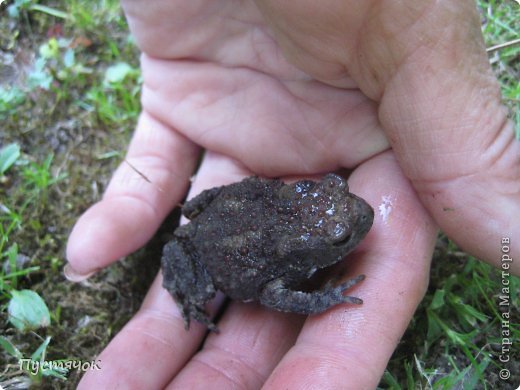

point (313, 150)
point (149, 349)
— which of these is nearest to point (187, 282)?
point (149, 349)

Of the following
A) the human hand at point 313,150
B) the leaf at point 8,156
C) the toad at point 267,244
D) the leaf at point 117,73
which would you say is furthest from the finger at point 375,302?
the leaf at point 8,156

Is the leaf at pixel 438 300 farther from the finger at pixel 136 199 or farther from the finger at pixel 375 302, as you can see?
the finger at pixel 136 199

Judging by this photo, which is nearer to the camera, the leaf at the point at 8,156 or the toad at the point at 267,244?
the toad at the point at 267,244

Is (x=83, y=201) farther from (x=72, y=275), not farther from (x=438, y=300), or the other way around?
(x=438, y=300)

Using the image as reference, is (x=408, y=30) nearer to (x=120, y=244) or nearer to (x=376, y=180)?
(x=376, y=180)

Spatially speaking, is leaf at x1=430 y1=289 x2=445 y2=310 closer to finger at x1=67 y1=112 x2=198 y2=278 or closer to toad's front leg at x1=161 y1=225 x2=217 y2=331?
toad's front leg at x1=161 y1=225 x2=217 y2=331

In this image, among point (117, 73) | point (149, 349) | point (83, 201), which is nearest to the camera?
point (149, 349)

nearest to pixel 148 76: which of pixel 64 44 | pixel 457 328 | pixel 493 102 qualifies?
pixel 64 44
